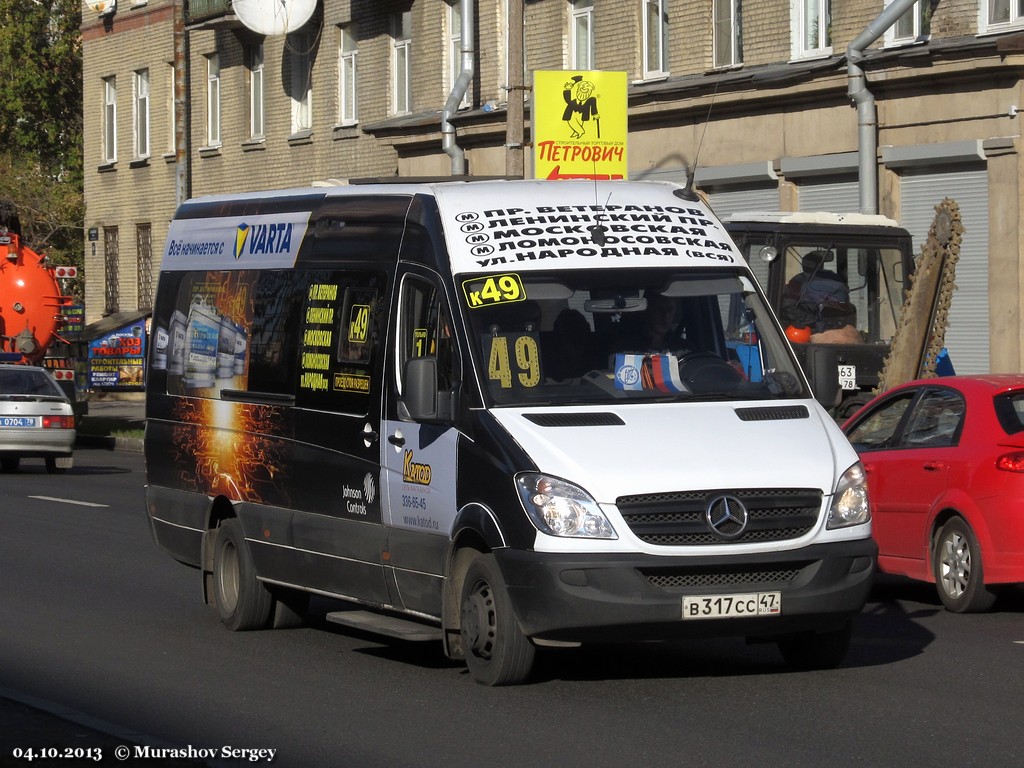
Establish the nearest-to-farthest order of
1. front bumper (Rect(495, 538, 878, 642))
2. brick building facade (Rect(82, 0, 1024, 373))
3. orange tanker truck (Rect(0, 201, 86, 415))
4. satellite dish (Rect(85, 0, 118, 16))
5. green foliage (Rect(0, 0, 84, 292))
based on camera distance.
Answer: front bumper (Rect(495, 538, 878, 642)) → brick building facade (Rect(82, 0, 1024, 373)) → orange tanker truck (Rect(0, 201, 86, 415)) → satellite dish (Rect(85, 0, 118, 16)) → green foliage (Rect(0, 0, 84, 292))

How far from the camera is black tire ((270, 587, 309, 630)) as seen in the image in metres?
11.3

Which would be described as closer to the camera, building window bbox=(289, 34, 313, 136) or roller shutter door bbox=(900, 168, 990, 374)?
roller shutter door bbox=(900, 168, 990, 374)

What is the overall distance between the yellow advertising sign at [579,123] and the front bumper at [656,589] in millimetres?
13144

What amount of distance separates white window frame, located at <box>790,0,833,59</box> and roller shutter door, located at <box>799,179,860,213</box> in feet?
5.94

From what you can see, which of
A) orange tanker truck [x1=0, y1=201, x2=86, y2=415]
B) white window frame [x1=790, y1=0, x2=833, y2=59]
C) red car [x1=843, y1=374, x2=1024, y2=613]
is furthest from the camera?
orange tanker truck [x1=0, y1=201, x2=86, y2=415]

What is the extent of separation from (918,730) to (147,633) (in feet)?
16.1

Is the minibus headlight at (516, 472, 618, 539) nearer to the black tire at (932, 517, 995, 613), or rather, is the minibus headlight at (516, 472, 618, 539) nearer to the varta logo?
the varta logo

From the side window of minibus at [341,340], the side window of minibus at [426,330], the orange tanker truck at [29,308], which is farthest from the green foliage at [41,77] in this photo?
the side window of minibus at [426,330]

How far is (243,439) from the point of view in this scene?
11.1 metres

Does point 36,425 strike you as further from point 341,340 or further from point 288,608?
point 341,340

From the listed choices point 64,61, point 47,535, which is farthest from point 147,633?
point 64,61

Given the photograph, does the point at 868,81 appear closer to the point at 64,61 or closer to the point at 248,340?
the point at 248,340

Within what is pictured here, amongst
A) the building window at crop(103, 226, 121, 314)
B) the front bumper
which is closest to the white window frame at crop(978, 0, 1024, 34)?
the front bumper

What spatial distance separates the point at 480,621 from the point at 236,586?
9.52ft
